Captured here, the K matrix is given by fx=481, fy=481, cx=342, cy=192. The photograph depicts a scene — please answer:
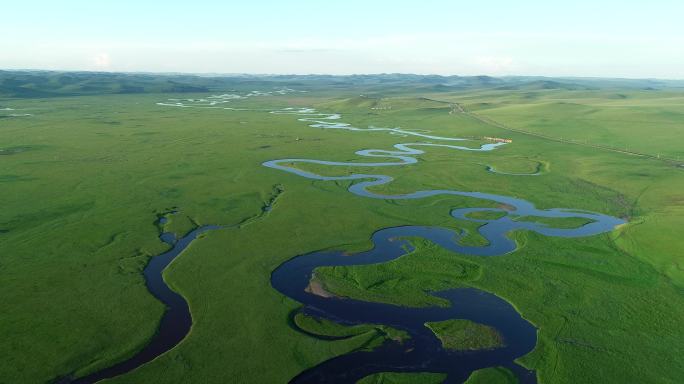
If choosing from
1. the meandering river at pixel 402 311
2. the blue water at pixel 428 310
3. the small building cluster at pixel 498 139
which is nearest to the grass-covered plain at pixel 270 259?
the meandering river at pixel 402 311

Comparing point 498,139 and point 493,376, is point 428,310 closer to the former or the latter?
point 493,376

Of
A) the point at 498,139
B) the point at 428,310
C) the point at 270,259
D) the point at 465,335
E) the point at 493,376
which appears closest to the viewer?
the point at 493,376

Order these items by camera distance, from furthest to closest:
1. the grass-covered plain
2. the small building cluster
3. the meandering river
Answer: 1. the small building cluster
2. the grass-covered plain
3. the meandering river

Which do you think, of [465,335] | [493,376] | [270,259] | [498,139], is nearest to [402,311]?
[465,335]

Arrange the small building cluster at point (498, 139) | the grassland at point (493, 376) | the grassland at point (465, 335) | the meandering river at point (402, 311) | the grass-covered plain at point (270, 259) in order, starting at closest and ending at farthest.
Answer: the grassland at point (493, 376)
the meandering river at point (402, 311)
the grass-covered plain at point (270, 259)
the grassland at point (465, 335)
the small building cluster at point (498, 139)

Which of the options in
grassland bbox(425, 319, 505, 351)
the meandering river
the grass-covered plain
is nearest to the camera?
the meandering river

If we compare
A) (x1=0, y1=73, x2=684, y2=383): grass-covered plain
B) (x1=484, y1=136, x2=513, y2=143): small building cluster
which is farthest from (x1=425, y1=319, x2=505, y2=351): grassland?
(x1=484, y1=136, x2=513, y2=143): small building cluster

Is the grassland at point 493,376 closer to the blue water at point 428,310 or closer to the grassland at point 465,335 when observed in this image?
the blue water at point 428,310

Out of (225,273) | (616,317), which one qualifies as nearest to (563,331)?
(616,317)

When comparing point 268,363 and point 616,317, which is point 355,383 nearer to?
point 268,363

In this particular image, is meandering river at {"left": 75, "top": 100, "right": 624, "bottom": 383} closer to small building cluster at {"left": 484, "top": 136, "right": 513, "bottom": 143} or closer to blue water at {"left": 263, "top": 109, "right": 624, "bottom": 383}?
blue water at {"left": 263, "top": 109, "right": 624, "bottom": 383}
